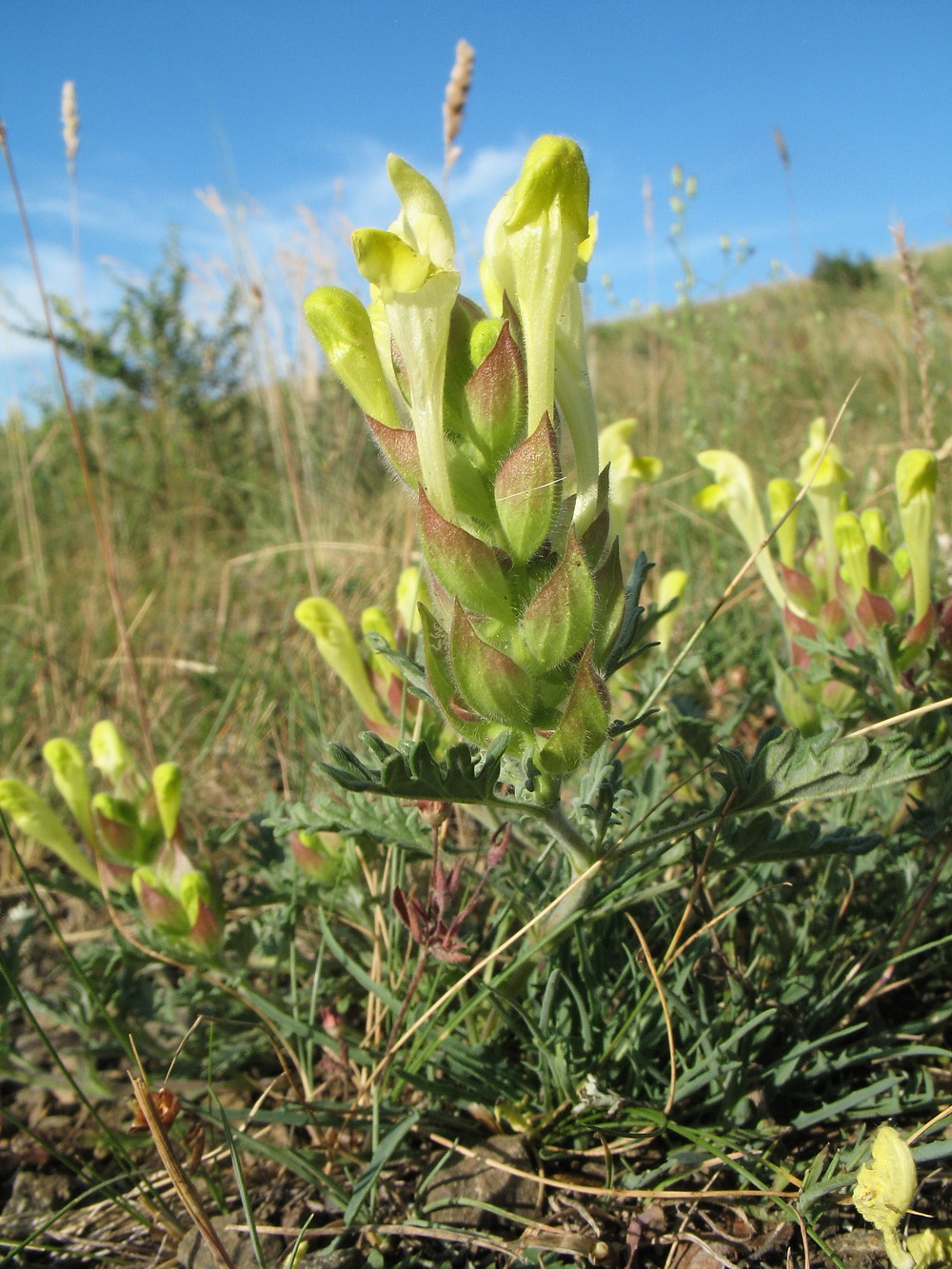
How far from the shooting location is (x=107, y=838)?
5.56ft

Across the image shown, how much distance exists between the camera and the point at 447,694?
1059mm

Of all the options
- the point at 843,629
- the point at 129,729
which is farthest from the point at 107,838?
the point at 843,629

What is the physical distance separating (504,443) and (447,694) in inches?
12.3

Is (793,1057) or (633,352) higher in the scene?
(633,352)

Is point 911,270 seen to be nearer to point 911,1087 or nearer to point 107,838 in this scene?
point 911,1087

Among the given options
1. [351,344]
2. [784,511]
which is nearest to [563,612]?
[351,344]

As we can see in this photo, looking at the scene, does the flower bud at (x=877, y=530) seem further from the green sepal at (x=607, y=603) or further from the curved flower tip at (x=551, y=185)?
the curved flower tip at (x=551, y=185)

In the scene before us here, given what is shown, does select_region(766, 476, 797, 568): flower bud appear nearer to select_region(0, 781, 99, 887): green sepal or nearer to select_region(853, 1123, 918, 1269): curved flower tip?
select_region(853, 1123, 918, 1269): curved flower tip

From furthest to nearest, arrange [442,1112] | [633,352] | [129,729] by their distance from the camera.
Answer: [633,352], [129,729], [442,1112]

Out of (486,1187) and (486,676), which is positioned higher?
(486,676)

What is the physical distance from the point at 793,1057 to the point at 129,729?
2.28 metres

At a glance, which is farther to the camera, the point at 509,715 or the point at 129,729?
the point at 129,729

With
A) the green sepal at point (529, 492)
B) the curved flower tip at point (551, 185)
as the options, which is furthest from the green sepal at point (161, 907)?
the curved flower tip at point (551, 185)

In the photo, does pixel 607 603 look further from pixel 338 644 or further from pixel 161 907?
pixel 161 907
